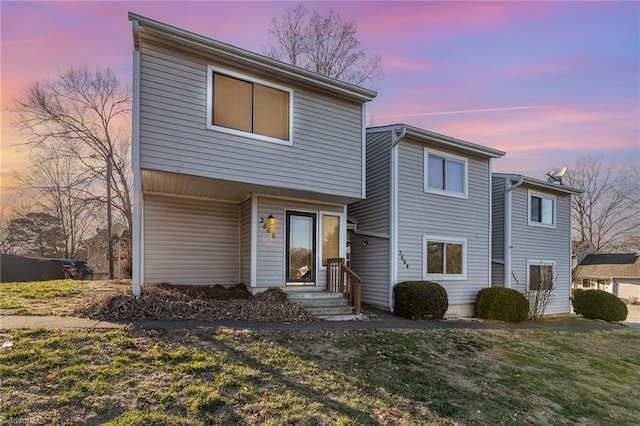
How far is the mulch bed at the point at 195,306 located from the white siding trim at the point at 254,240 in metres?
0.45

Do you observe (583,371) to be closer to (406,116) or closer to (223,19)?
(223,19)

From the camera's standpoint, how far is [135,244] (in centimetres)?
736

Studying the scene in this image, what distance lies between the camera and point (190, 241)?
33.4 feet

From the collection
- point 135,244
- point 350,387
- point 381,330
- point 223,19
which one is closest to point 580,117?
point 381,330

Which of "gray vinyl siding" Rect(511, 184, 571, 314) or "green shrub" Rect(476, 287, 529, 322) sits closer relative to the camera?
"green shrub" Rect(476, 287, 529, 322)

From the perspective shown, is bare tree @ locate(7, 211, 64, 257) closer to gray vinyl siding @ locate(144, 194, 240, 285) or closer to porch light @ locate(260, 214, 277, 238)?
gray vinyl siding @ locate(144, 194, 240, 285)

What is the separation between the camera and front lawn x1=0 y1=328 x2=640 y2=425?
3.81m

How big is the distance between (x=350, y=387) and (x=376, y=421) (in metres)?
0.74

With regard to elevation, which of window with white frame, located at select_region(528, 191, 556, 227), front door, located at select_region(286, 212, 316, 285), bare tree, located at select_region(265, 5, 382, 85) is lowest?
front door, located at select_region(286, 212, 316, 285)

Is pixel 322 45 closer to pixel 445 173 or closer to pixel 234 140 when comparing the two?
pixel 445 173

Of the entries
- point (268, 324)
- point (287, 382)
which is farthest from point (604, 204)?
point (287, 382)

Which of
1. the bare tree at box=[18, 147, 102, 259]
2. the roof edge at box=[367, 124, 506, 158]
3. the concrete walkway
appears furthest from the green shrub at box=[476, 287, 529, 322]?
the bare tree at box=[18, 147, 102, 259]

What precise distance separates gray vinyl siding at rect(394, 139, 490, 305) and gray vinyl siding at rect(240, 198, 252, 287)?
4.35m

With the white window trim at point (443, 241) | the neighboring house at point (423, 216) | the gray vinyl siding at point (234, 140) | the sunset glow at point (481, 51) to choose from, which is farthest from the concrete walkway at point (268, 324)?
the sunset glow at point (481, 51)
